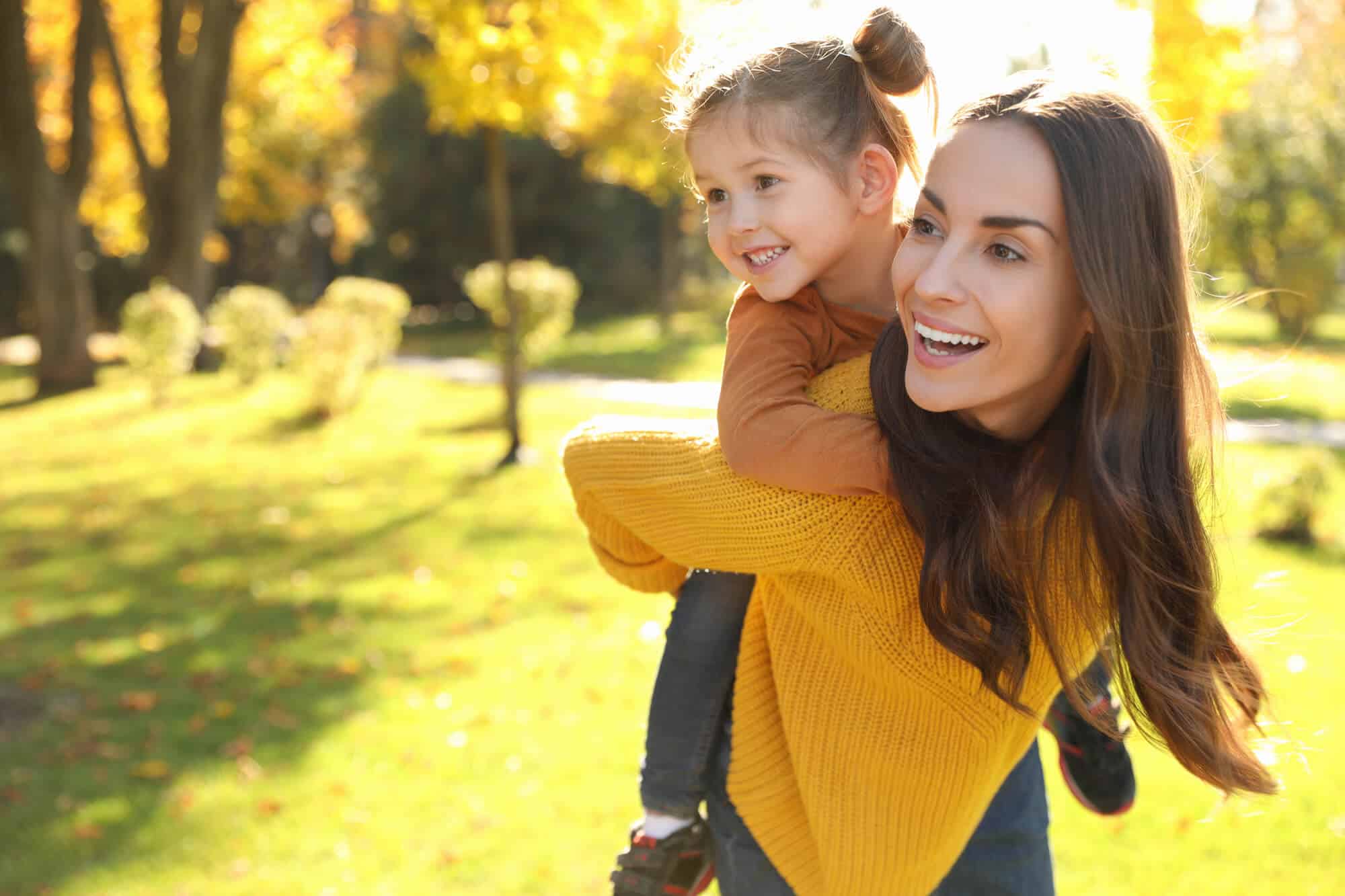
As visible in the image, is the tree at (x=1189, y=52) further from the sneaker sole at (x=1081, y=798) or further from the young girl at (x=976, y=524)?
the young girl at (x=976, y=524)

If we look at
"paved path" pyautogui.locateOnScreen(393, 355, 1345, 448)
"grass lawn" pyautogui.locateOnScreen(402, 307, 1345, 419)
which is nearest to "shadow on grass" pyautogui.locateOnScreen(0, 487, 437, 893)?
"paved path" pyautogui.locateOnScreen(393, 355, 1345, 448)

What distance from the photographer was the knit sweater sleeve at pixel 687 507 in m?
1.77

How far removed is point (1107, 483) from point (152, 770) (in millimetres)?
4223

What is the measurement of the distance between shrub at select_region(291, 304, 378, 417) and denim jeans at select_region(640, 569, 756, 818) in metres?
10.9

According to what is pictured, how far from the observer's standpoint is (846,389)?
5.97 feet

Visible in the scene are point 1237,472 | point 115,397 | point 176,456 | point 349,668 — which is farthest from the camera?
point 115,397

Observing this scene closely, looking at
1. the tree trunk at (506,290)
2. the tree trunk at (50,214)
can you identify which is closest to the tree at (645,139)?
the tree trunk at (506,290)

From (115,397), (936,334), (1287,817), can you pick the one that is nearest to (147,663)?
(1287,817)

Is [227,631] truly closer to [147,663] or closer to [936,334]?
[147,663]

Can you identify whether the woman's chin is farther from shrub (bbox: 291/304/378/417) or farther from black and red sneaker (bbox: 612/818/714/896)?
shrub (bbox: 291/304/378/417)

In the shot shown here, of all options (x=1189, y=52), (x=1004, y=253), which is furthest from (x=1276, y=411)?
(x=1004, y=253)

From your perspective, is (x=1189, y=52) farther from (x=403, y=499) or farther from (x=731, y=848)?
(x=731, y=848)

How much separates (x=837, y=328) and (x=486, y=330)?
22812 mm

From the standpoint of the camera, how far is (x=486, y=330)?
24391mm
